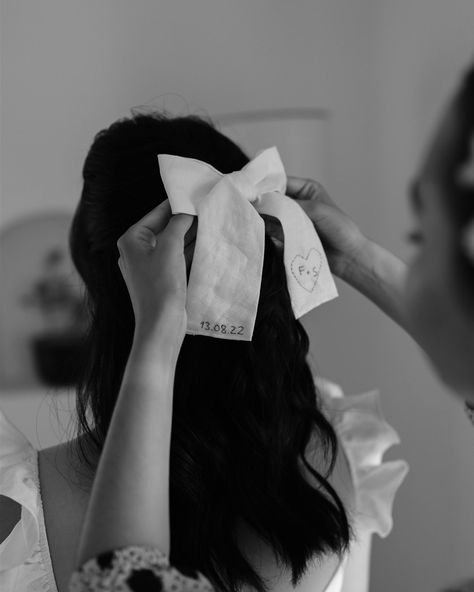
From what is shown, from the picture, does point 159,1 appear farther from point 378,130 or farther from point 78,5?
point 378,130

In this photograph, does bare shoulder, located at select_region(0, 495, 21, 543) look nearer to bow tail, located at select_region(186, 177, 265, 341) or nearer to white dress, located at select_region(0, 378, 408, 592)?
white dress, located at select_region(0, 378, 408, 592)

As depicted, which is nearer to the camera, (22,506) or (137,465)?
(137,465)

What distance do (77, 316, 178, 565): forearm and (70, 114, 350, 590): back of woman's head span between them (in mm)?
187

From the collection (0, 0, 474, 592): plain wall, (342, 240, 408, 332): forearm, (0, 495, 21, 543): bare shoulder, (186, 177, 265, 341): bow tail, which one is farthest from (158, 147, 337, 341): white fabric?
(0, 0, 474, 592): plain wall

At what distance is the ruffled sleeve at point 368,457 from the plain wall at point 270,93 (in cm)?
82

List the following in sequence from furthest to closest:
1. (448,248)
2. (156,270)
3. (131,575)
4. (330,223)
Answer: (330,223), (156,270), (131,575), (448,248)

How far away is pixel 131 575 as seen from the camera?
0.62 metres

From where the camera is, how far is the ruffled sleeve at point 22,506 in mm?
873

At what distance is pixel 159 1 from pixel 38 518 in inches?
71.6

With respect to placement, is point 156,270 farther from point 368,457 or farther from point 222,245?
point 368,457

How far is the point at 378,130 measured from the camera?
7.05ft

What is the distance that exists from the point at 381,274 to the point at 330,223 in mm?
111

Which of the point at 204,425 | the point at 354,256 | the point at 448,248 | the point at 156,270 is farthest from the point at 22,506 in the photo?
the point at 448,248

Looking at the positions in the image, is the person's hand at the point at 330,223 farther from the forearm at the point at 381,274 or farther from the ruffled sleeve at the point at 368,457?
the ruffled sleeve at the point at 368,457
